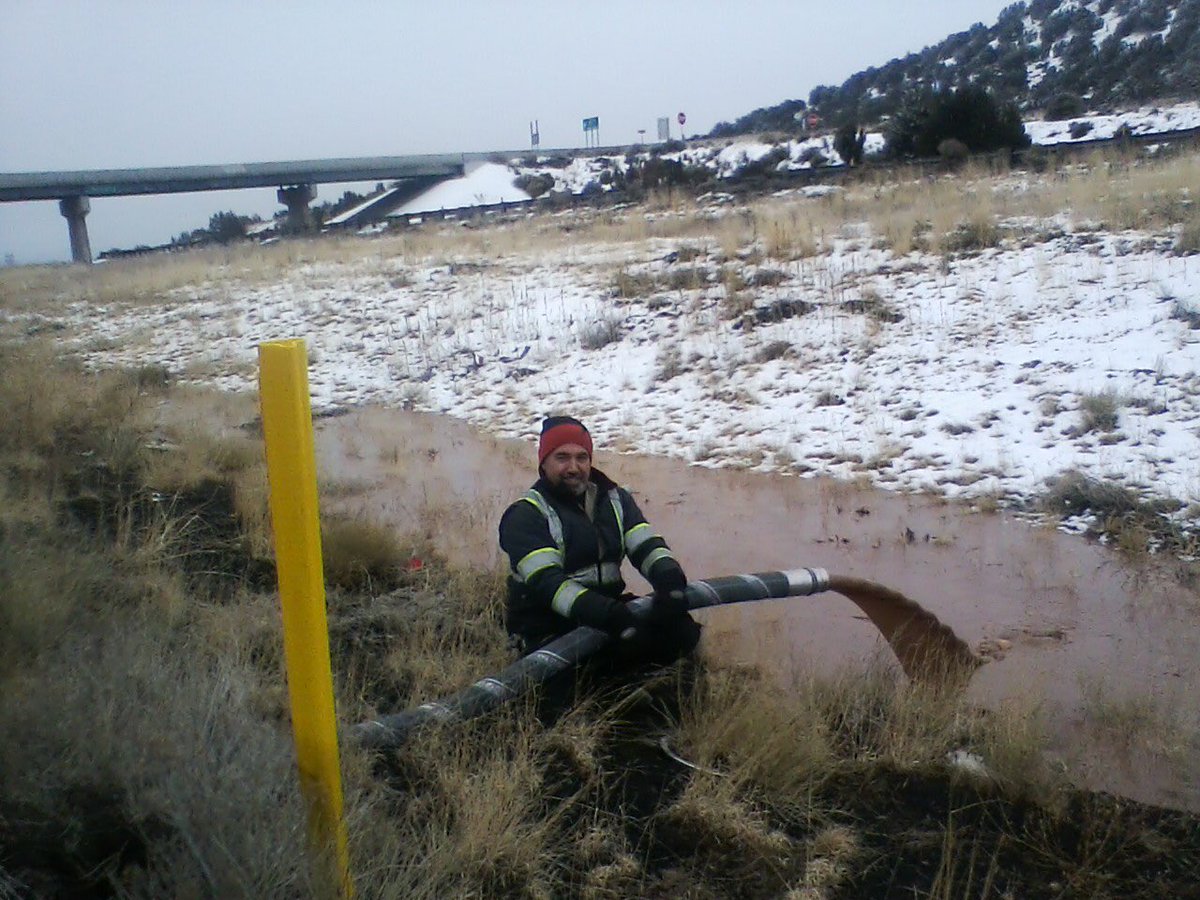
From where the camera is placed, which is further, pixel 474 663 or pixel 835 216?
pixel 835 216

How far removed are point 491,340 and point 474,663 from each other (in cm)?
1012

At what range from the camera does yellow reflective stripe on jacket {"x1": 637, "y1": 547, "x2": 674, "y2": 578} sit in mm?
4453

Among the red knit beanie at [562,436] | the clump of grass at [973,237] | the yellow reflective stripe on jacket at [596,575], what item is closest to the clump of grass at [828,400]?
the clump of grass at [973,237]

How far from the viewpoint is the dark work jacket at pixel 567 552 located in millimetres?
4316

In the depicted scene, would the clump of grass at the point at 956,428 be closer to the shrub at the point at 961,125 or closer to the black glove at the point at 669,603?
the black glove at the point at 669,603

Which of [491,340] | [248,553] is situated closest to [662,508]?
A: [248,553]

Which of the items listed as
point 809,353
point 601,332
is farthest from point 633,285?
point 809,353

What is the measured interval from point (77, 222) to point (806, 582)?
3738 centimetres

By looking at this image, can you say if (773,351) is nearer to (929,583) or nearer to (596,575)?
(929,583)

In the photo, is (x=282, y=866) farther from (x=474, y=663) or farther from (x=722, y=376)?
(x=722, y=376)

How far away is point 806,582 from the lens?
15.9ft

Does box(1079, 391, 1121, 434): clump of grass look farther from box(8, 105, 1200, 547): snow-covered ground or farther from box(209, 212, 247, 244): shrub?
box(209, 212, 247, 244): shrub

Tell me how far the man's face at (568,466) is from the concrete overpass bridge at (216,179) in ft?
98.6

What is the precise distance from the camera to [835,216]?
1728cm
